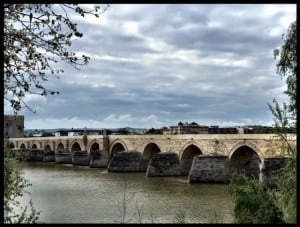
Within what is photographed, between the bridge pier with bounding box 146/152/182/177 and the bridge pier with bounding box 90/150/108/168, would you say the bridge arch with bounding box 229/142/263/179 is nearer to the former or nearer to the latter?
the bridge pier with bounding box 146/152/182/177

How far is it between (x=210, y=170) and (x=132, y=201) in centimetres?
700

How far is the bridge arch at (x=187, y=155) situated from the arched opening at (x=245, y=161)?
294cm

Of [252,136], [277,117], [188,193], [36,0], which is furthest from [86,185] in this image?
[36,0]

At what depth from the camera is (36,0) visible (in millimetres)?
2354

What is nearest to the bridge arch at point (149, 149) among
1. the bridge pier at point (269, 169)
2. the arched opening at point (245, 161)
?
the arched opening at point (245, 161)

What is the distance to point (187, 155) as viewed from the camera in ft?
83.9

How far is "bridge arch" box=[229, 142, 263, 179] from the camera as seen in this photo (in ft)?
69.8

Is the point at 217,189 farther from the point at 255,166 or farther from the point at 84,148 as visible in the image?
the point at 84,148

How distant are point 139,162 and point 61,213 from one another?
16.4m

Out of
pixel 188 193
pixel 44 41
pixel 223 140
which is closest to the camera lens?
pixel 44 41

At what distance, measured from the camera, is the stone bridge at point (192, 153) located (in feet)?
67.7

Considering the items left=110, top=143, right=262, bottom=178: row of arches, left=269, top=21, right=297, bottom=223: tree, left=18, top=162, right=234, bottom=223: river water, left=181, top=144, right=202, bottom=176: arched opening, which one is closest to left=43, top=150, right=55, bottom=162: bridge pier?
left=181, top=144, right=202, bottom=176: arched opening

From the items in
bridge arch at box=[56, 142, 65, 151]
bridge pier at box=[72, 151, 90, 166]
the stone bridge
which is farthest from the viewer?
bridge arch at box=[56, 142, 65, 151]

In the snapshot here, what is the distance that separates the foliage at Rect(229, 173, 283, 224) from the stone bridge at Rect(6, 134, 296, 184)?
7.26 m
